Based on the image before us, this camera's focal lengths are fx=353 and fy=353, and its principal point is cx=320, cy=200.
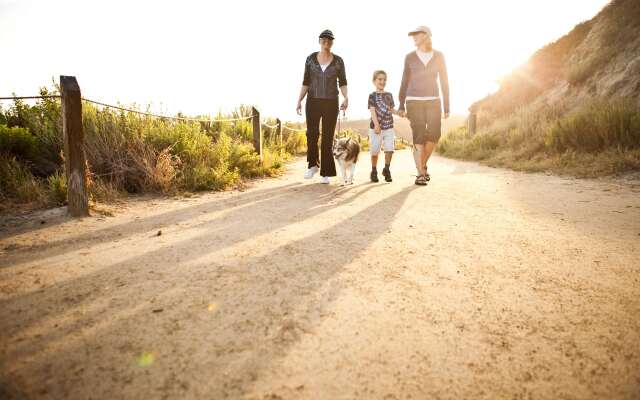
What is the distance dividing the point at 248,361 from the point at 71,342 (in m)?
0.82

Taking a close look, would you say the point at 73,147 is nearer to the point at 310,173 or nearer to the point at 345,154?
the point at 310,173

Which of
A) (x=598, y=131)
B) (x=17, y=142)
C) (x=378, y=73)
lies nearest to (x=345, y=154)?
(x=378, y=73)

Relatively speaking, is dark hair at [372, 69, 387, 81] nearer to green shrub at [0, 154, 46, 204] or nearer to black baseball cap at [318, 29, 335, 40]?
black baseball cap at [318, 29, 335, 40]

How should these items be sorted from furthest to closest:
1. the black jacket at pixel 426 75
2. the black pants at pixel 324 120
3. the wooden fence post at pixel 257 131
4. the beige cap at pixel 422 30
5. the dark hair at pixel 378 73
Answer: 1. the wooden fence post at pixel 257 131
2. the dark hair at pixel 378 73
3. the black pants at pixel 324 120
4. the black jacket at pixel 426 75
5. the beige cap at pixel 422 30

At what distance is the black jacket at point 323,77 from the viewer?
19.1 ft

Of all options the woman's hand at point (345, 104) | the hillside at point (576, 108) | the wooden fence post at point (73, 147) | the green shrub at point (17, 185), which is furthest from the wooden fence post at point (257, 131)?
the hillside at point (576, 108)

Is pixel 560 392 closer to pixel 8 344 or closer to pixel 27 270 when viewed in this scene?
pixel 8 344

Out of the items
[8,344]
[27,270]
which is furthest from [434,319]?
[27,270]

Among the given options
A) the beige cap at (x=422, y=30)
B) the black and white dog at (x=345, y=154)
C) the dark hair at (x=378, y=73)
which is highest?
the beige cap at (x=422, y=30)

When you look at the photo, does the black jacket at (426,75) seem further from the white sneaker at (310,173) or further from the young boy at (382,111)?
the white sneaker at (310,173)

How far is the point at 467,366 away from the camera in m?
1.47

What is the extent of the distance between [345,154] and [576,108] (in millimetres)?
9149

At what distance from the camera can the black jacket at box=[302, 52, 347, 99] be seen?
5.84 m

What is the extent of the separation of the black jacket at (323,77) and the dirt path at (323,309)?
9.95 ft
